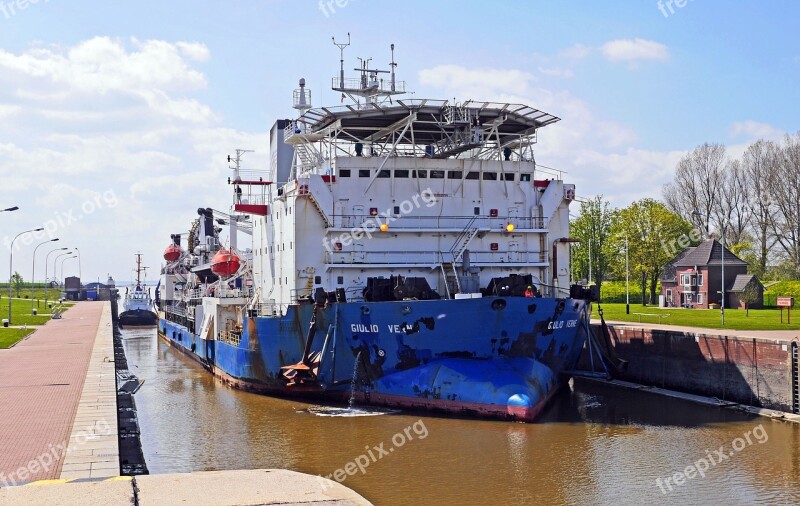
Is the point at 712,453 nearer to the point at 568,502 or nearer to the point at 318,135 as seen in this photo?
→ the point at 568,502

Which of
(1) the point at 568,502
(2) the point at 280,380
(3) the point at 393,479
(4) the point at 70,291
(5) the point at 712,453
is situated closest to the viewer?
(1) the point at 568,502

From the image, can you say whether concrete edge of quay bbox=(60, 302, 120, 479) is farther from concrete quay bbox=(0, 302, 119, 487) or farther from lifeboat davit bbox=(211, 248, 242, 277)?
lifeboat davit bbox=(211, 248, 242, 277)

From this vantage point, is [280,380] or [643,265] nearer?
[280,380]

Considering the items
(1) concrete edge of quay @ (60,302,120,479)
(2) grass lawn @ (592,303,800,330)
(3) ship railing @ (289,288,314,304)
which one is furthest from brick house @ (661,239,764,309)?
(1) concrete edge of quay @ (60,302,120,479)

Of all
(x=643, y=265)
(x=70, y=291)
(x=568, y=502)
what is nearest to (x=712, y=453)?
(x=568, y=502)

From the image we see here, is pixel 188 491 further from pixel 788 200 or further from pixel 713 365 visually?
pixel 788 200

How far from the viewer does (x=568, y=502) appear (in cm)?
1605

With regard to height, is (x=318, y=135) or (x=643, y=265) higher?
(x=318, y=135)

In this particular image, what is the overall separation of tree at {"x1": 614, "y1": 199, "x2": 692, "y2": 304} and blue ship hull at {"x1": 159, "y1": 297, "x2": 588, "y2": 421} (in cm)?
3909

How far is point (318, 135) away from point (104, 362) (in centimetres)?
1160

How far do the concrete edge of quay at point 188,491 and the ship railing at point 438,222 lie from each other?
42.1ft

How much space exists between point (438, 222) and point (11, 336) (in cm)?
2745

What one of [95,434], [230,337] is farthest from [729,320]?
[95,434]

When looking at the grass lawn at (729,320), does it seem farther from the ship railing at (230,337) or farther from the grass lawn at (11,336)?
the grass lawn at (11,336)
